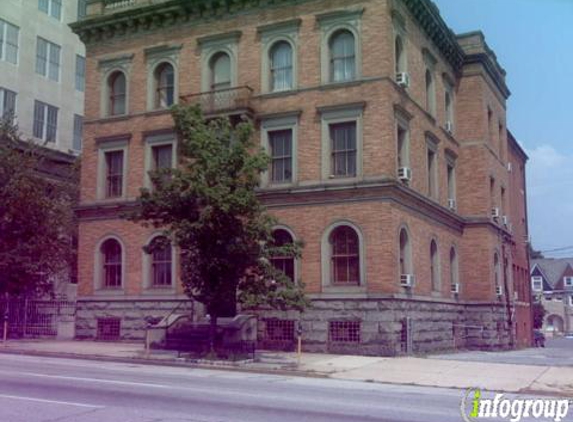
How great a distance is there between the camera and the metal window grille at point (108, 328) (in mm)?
30594

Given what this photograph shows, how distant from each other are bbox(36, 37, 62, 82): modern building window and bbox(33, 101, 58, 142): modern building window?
2265mm

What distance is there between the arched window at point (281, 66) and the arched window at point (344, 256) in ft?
21.7

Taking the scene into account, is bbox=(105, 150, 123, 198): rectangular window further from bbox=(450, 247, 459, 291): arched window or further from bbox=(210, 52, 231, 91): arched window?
bbox=(450, 247, 459, 291): arched window

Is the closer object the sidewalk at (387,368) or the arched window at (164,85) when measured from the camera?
the sidewalk at (387,368)

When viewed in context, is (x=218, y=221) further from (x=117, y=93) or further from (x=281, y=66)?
(x=117, y=93)

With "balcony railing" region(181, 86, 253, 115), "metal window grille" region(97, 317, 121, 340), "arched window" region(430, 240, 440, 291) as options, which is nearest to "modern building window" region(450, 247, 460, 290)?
"arched window" region(430, 240, 440, 291)

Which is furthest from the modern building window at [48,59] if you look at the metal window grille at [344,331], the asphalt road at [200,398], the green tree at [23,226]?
the asphalt road at [200,398]

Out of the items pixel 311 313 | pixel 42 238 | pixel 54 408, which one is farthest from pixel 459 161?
pixel 54 408

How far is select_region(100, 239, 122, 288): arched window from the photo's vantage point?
31.4 metres

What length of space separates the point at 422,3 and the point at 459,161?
30.7ft

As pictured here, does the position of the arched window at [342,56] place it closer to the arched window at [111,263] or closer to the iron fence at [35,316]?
the arched window at [111,263]

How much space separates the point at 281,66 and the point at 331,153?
4.55 m

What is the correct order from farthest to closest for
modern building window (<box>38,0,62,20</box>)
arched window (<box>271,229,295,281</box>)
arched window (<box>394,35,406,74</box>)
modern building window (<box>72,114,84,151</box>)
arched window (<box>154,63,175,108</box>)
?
modern building window (<box>72,114,84,151</box>) < modern building window (<box>38,0,62,20</box>) < arched window (<box>154,63,175,108</box>) < arched window (<box>394,35,406,74</box>) < arched window (<box>271,229,295,281</box>)

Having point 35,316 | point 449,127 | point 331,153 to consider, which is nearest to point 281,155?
point 331,153
